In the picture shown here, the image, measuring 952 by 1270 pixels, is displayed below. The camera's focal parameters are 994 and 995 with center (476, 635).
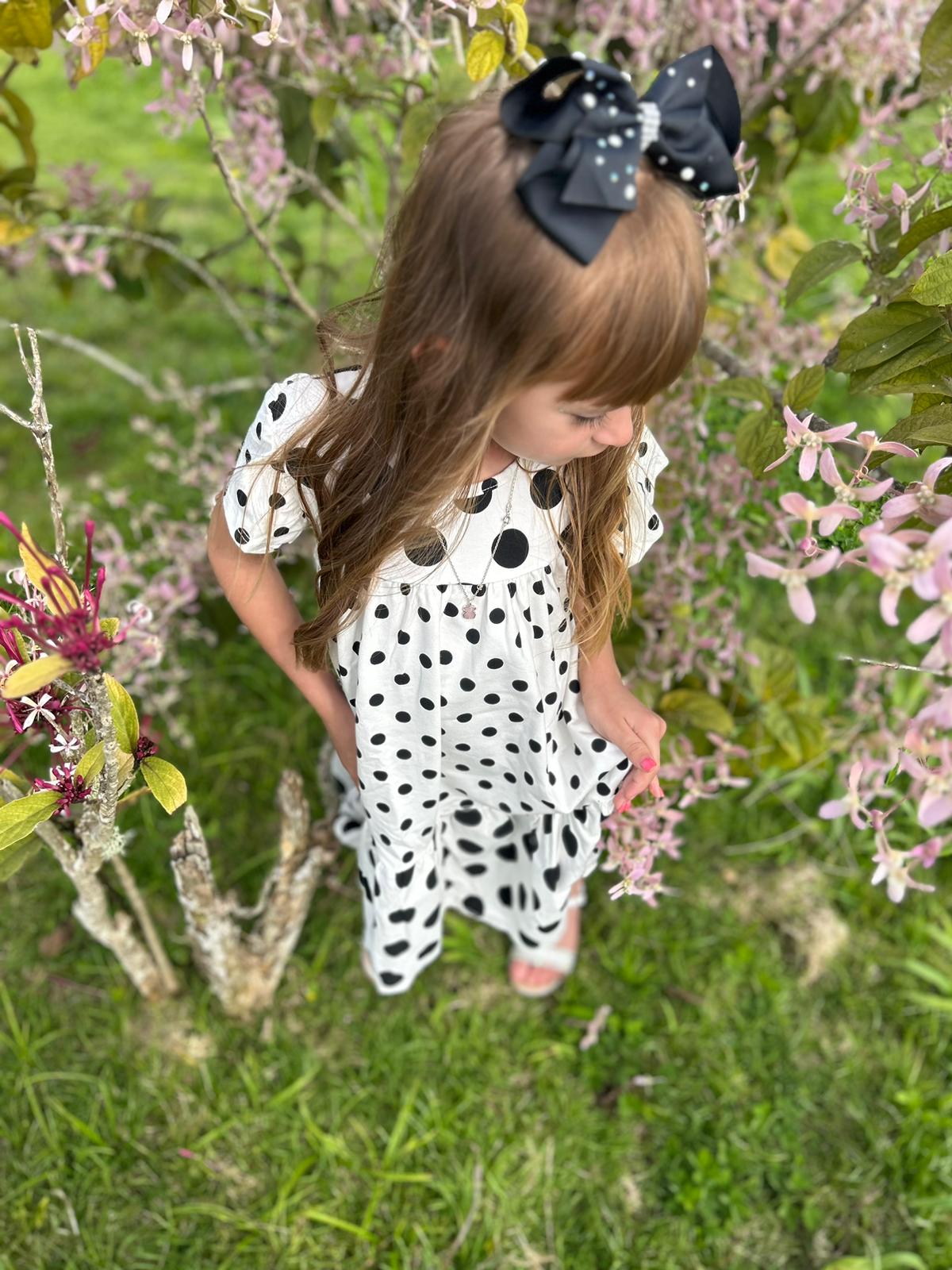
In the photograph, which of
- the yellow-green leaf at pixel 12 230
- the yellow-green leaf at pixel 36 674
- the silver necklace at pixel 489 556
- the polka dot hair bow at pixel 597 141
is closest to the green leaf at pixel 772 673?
the silver necklace at pixel 489 556

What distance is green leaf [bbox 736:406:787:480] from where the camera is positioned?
1413 millimetres

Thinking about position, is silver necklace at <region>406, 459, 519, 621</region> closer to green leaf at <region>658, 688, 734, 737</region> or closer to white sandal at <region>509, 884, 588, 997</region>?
green leaf at <region>658, 688, 734, 737</region>

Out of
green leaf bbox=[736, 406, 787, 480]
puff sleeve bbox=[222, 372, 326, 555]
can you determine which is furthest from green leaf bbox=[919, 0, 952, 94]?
puff sleeve bbox=[222, 372, 326, 555]

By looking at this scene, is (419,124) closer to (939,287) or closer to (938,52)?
(938,52)

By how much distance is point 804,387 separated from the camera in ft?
4.45

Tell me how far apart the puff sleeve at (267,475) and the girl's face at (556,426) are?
0.27 m

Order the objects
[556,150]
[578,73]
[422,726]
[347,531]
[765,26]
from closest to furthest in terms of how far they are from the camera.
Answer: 1. [556,150]
2. [578,73]
3. [347,531]
4. [422,726]
5. [765,26]

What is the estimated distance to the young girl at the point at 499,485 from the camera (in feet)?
3.23

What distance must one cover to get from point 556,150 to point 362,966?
1712 millimetres

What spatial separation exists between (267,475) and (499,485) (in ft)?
1.00

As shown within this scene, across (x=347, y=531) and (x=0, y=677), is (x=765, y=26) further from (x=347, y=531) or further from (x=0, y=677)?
(x=0, y=677)

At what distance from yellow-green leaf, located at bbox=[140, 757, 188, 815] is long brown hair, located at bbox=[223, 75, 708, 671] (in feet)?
1.04

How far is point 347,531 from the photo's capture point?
132 centimetres

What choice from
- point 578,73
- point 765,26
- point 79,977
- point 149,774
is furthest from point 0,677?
point 765,26
